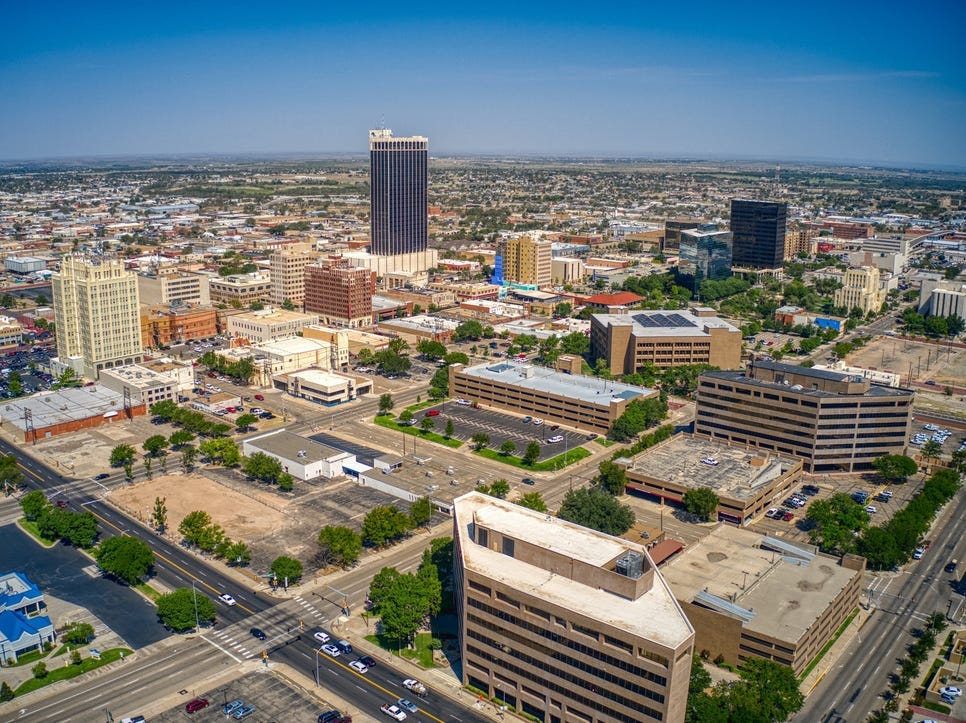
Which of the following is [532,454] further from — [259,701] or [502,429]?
[259,701]

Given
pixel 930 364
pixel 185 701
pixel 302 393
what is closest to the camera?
pixel 185 701

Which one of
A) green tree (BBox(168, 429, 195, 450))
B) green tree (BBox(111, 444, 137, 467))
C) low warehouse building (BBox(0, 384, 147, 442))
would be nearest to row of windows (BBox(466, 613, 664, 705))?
green tree (BBox(111, 444, 137, 467))

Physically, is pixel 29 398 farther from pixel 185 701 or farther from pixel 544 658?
pixel 544 658

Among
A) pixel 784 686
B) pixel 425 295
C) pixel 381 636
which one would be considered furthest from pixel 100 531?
pixel 425 295

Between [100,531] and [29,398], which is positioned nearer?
[100,531]

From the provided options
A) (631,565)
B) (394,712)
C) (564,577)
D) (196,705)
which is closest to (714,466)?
(631,565)
